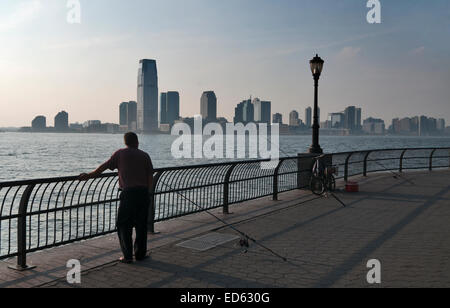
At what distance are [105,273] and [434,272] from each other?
4.62 meters

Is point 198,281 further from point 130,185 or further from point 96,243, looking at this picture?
point 96,243

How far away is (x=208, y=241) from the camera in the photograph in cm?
765

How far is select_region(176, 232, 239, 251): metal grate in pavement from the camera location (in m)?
7.28

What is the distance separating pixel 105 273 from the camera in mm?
5812

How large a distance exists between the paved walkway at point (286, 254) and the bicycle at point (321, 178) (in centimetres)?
244

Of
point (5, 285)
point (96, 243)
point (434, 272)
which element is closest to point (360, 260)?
point (434, 272)

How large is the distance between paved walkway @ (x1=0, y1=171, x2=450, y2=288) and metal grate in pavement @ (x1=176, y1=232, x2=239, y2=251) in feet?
0.56

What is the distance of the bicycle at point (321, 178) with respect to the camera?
44.4 ft

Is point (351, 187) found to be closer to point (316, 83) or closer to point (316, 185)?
point (316, 185)
